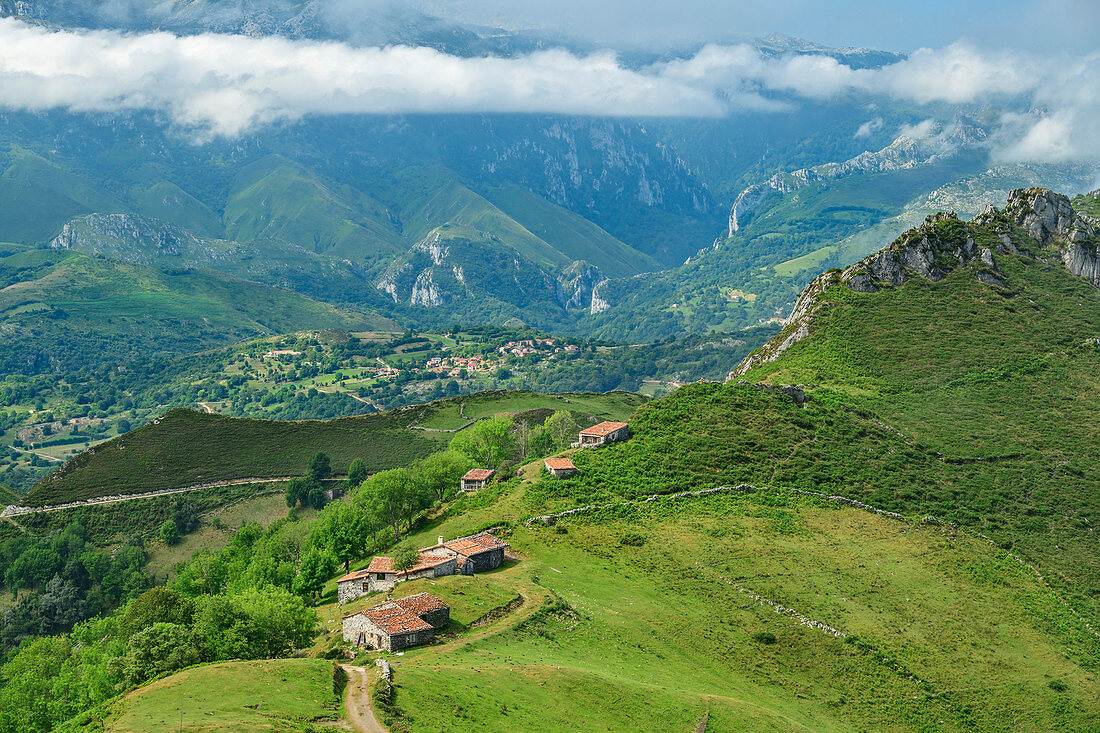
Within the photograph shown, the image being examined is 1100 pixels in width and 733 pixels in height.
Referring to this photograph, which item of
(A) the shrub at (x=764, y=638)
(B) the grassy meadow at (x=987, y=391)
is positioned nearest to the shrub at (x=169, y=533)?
(B) the grassy meadow at (x=987, y=391)

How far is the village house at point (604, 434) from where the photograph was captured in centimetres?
10144

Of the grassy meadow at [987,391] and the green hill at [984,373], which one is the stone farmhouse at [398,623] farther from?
the green hill at [984,373]

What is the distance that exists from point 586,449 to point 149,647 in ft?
176

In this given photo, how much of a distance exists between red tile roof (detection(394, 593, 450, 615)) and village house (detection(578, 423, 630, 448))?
4196 centimetres

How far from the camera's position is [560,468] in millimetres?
92875

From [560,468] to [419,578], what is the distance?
84.6 ft

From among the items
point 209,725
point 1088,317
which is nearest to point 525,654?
point 209,725

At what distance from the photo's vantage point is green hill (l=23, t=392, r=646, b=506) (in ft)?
559

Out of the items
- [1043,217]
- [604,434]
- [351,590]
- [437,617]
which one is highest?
[1043,217]

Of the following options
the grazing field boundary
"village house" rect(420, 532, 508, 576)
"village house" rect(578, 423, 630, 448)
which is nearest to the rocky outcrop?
"village house" rect(578, 423, 630, 448)

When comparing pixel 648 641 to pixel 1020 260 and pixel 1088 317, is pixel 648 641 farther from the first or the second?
pixel 1020 260

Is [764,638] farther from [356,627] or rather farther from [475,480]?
[475,480]

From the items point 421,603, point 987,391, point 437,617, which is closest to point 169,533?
point 421,603

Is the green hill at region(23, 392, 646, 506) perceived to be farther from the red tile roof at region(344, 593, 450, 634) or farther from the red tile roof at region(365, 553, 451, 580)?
the red tile roof at region(344, 593, 450, 634)
